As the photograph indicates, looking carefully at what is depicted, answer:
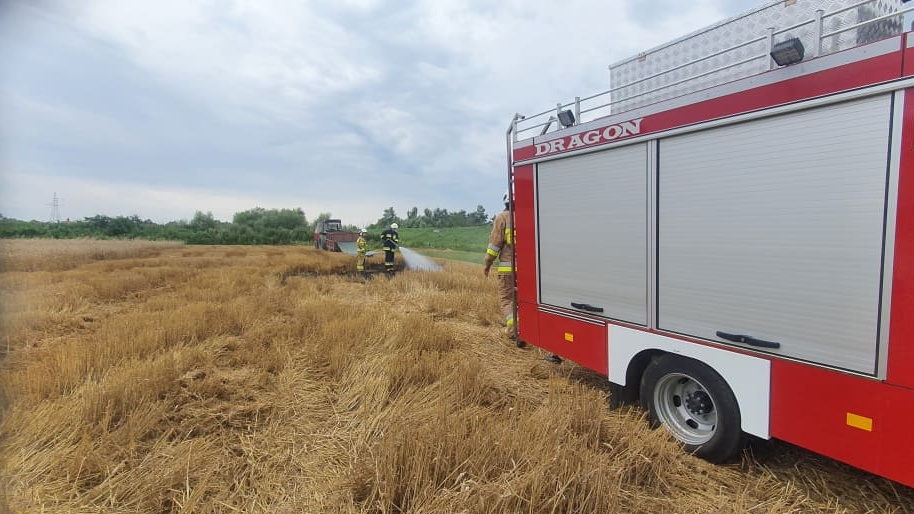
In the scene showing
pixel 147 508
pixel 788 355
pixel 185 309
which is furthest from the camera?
pixel 185 309

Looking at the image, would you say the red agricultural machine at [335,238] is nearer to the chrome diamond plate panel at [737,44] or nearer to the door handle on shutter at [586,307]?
the door handle on shutter at [586,307]

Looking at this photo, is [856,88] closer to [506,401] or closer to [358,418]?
[506,401]

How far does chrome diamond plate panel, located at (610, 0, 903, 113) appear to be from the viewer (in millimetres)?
2529

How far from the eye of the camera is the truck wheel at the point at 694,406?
2729mm

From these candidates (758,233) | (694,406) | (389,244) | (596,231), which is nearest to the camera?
(758,233)

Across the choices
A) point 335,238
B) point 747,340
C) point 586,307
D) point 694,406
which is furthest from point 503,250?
point 335,238

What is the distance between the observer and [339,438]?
2.95 metres

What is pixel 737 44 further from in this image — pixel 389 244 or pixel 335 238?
pixel 335 238

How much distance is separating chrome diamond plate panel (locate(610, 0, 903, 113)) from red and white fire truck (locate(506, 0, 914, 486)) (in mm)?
14

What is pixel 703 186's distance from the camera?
9.21 feet

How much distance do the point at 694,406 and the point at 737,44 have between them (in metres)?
2.67

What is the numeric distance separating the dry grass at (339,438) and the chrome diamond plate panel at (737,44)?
8.41ft

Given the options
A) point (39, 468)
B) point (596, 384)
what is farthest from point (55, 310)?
point (596, 384)

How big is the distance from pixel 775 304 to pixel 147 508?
3.72 metres
